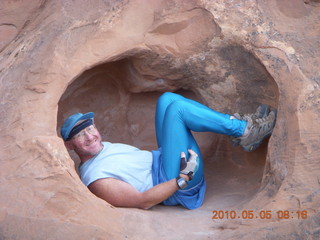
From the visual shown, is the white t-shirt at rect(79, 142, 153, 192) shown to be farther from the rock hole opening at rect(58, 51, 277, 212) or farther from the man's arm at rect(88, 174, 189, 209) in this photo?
the rock hole opening at rect(58, 51, 277, 212)

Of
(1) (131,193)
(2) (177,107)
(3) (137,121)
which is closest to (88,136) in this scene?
(1) (131,193)

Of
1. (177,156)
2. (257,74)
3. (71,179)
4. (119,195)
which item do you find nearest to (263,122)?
(257,74)

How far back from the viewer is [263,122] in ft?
9.59

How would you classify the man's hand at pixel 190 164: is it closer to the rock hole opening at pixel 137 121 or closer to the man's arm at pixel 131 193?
the man's arm at pixel 131 193

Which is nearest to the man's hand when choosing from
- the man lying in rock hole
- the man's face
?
the man lying in rock hole

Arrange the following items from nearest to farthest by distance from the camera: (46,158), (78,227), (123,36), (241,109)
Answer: (78,227)
(46,158)
(123,36)
(241,109)

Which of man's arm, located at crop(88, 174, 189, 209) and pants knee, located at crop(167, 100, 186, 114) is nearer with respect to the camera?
man's arm, located at crop(88, 174, 189, 209)

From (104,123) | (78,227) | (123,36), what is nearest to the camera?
(78,227)

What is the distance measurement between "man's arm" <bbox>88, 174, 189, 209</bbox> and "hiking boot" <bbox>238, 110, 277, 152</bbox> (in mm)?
477

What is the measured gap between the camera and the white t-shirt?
2826mm

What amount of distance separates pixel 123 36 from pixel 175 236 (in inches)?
50.1

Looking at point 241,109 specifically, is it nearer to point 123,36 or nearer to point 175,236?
point 123,36
